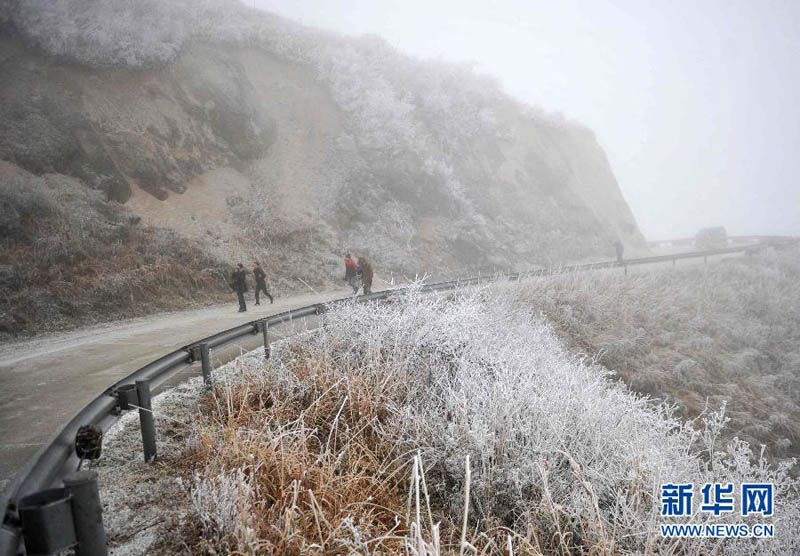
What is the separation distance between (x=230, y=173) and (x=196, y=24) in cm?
819

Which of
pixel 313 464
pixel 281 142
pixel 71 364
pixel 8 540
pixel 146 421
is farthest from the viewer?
pixel 281 142

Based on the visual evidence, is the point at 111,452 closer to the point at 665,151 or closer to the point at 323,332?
the point at 323,332

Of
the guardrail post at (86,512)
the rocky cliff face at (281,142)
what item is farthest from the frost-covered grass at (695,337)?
the guardrail post at (86,512)

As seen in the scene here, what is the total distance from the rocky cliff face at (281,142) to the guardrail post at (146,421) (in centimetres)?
1219

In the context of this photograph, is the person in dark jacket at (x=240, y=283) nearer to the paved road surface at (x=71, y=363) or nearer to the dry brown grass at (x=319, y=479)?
the paved road surface at (x=71, y=363)

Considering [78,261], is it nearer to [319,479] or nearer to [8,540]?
[319,479]

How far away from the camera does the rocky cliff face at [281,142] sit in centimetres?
1641

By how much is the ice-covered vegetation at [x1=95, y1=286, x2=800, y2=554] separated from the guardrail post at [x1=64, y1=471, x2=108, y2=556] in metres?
0.73

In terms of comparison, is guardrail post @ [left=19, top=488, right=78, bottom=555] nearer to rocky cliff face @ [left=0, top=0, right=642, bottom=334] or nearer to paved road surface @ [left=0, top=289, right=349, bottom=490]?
paved road surface @ [left=0, top=289, right=349, bottom=490]

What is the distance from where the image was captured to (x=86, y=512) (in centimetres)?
218

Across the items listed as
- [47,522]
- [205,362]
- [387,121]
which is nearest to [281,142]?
→ [387,121]

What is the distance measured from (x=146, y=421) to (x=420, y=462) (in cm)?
256

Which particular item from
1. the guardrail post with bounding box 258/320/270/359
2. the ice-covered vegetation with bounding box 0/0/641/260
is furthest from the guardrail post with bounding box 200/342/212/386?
the ice-covered vegetation with bounding box 0/0/641/260

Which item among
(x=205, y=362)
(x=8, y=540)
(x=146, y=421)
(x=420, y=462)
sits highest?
(x=8, y=540)
